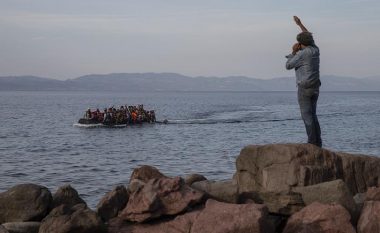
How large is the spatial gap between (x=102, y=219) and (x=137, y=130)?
5127cm

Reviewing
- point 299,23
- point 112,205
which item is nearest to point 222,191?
point 112,205

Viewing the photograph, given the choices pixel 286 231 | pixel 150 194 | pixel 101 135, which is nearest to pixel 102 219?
pixel 150 194

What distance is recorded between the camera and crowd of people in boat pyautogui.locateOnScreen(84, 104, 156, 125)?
65.7 meters

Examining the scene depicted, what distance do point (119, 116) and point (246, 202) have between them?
56810 mm

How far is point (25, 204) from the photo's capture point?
39.3 ft

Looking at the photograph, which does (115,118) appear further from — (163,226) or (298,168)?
(163,226)

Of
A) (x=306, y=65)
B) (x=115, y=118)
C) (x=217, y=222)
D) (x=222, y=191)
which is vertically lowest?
(x=115, y=118)

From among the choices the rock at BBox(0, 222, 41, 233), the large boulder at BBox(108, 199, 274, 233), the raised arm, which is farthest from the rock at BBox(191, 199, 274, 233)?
the raised arm

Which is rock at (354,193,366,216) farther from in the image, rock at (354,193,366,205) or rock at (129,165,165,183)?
rock at (129,165,165,183)

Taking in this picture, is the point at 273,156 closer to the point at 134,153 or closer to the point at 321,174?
the point at 321,174

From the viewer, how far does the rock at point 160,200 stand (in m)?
10.6

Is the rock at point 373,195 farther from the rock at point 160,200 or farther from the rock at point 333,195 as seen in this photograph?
the rock at point 160,200

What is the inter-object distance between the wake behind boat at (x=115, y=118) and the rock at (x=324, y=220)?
56040 mm

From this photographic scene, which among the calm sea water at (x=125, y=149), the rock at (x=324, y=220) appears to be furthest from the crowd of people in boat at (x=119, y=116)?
the rock at (x=324, y=220)
